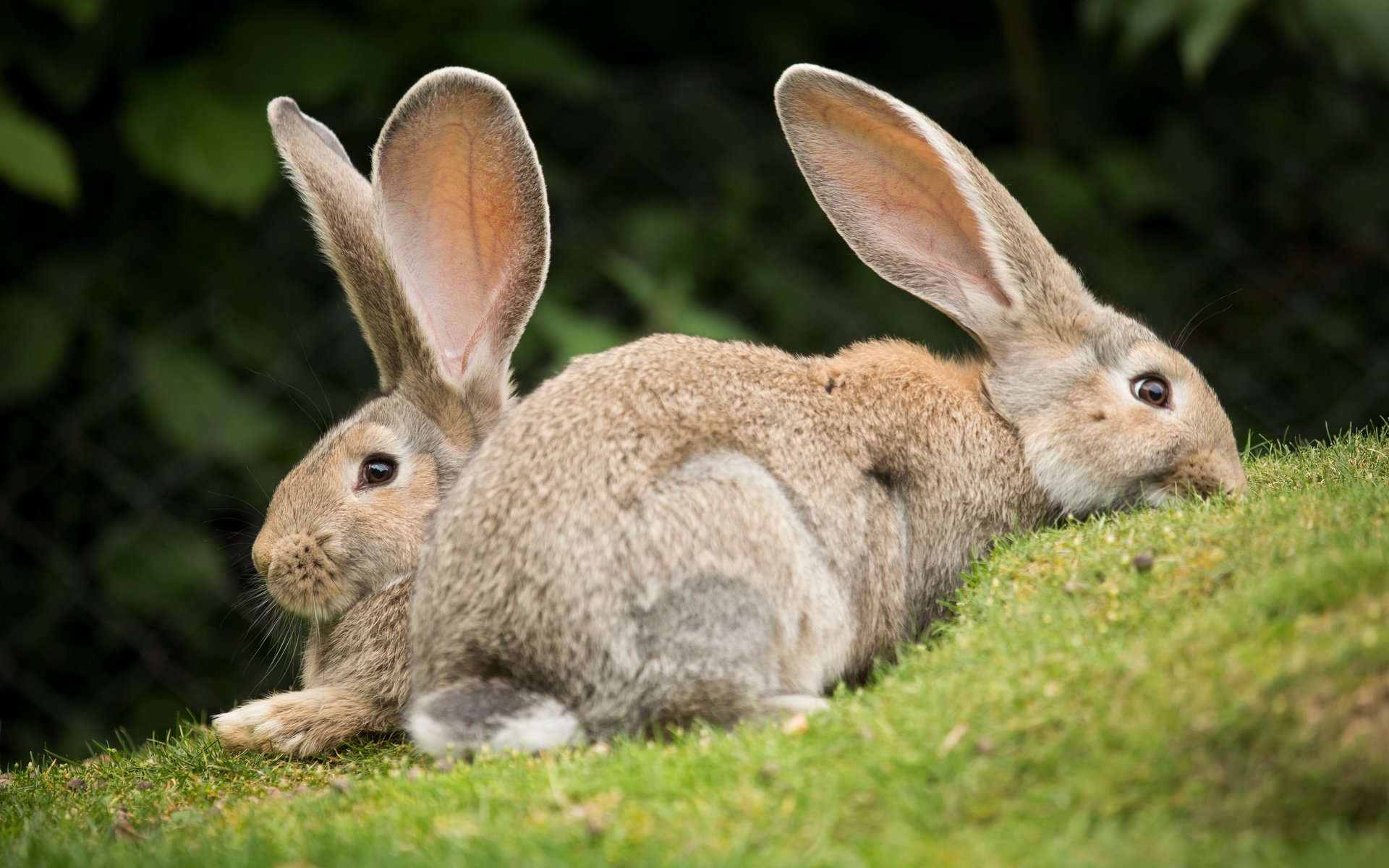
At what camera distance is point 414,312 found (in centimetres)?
464

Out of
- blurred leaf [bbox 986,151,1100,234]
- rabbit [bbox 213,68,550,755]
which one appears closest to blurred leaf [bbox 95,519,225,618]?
rabbit [bbox 213,68,550,755]

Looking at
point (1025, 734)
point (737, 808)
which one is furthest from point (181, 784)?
point (1025, 734)

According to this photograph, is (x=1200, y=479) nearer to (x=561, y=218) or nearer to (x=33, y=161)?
(x=561, y=218)

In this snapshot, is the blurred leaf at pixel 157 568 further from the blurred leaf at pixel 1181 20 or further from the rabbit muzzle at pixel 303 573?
the blurred leaf at pixel 1181 20

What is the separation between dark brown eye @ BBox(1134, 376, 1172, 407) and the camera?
4684 millimetres

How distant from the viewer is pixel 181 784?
13.9 ft

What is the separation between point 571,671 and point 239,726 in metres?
1.50

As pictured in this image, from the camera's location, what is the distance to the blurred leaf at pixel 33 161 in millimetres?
6203

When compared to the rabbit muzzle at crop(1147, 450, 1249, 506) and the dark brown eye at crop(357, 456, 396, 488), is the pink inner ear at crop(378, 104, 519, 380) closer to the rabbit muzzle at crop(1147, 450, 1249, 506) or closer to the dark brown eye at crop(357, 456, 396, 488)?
the dark brown eye at crop(357, 456, 396, 488)

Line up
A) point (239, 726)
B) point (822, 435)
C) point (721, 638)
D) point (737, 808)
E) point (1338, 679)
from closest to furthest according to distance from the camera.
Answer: point (1338, 679), point (737, 808), point (721, 638), point (822, 435), point (239, 726)

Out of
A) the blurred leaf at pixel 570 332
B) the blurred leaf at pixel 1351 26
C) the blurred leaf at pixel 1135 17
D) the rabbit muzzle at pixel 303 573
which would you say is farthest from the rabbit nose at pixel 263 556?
the blurred leaf at pixel 1351 26

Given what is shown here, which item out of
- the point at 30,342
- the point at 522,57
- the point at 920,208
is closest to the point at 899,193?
the point at 920,208

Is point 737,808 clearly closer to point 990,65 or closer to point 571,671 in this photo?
point 571,671

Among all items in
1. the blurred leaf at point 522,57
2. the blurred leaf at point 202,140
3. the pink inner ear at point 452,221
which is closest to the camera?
the pink inner ear at point 452,221
